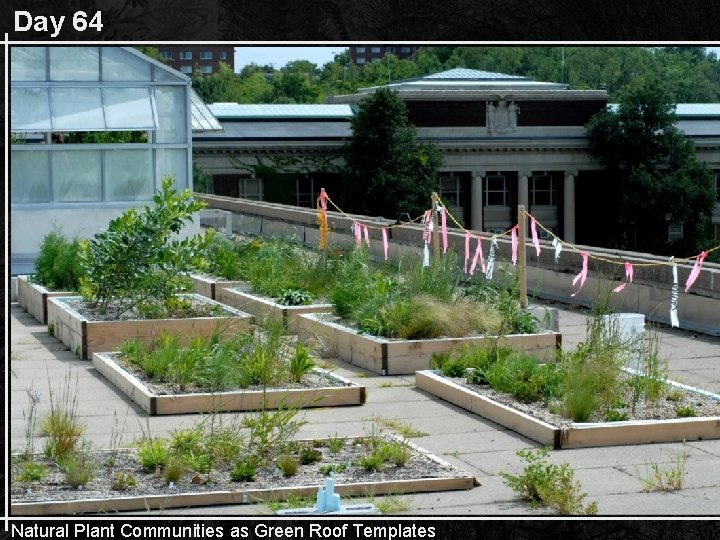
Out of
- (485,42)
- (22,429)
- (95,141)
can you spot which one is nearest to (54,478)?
(22,429)

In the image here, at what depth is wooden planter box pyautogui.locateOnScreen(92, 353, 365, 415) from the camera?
10234mm

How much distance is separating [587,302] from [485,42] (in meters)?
10.8

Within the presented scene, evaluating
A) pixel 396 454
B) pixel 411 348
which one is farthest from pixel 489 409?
pixel 411 348

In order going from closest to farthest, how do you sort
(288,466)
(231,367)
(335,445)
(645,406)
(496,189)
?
(288,466) → (335,445) → (645,406) → (231,367) → (496,189)

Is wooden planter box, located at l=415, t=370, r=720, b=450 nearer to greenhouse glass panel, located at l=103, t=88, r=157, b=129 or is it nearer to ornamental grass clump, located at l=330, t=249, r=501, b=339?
ornamental grass clump, located at l=330, t=249, r=501, b=339

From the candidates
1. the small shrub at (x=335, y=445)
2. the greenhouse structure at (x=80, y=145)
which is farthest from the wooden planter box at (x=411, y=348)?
the greenhouse structure at (x=80, y=145)

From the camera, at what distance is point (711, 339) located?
1391cm

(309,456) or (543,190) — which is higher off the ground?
(543,190)

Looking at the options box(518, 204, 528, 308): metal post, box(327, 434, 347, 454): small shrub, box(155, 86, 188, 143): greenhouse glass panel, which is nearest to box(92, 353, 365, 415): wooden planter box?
box(327, 434, 347, 454): small shrub

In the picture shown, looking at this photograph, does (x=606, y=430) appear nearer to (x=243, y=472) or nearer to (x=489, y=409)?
(x=489, y=409)

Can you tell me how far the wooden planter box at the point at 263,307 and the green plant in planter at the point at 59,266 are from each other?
6.35 feet

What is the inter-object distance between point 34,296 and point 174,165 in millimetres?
5395

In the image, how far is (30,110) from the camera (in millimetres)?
19984

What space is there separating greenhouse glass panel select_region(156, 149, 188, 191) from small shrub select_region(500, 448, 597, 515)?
47.0 ft
